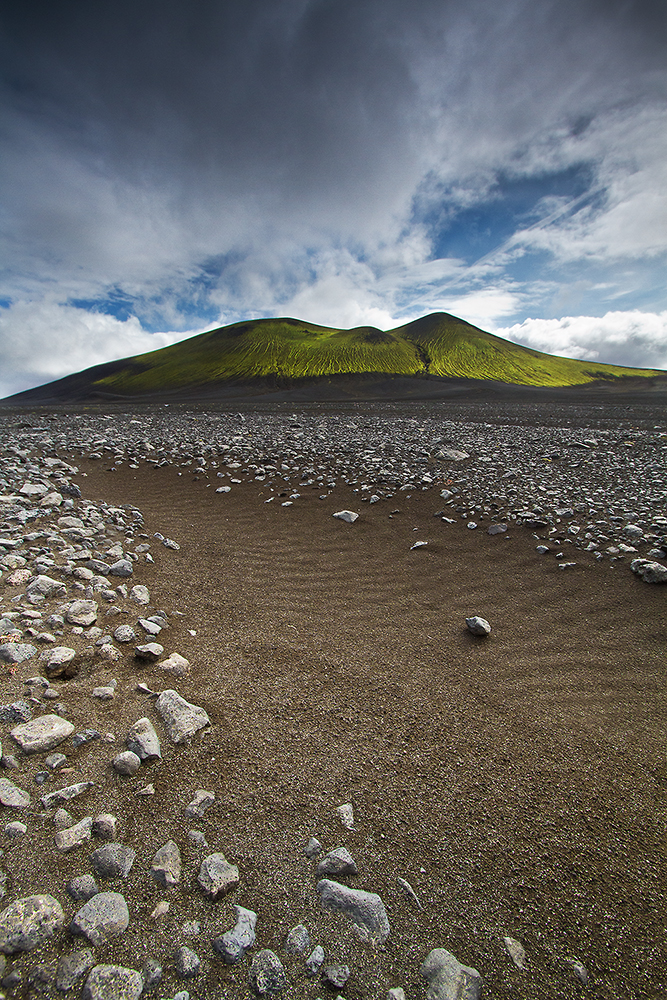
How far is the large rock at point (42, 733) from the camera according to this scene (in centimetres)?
321

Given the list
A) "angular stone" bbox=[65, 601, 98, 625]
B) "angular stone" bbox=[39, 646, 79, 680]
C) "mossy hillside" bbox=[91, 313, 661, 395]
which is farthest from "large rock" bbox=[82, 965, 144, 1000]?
"mossy hillside" bbox=[91, 313, 661, 395]

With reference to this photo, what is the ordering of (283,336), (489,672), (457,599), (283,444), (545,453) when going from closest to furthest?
(489,672) → (457,599) → (545,453) → (283,444) → (283,336)

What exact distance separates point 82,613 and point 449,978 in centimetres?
469

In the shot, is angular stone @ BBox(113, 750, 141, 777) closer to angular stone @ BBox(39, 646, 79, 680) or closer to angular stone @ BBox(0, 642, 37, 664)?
angular stone @ BBox(39, 646, 79, 680)

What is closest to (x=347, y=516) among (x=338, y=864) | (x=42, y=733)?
(x=42, y=733)

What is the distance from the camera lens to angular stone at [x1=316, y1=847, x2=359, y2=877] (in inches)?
106

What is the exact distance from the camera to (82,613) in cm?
488

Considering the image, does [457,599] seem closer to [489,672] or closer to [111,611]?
[489,672]

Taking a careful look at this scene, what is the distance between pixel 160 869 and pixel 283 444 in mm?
14164

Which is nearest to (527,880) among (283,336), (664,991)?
(664,991)

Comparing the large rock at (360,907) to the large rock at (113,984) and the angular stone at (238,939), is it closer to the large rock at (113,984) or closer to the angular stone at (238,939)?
the angular stone at (238,939)

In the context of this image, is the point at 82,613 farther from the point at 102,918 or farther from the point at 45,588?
the point at 102,918

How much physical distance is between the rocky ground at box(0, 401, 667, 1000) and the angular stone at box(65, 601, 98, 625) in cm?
12

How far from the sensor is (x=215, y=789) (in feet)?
10.4
